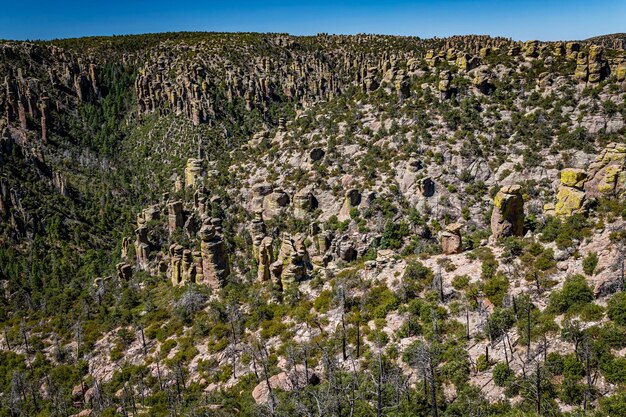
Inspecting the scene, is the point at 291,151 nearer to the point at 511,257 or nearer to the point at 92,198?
the point at 511,257

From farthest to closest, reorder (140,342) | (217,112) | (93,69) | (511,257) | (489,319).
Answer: (93,69) < (217,112) < (140,342) < (511,257) < (489,319)

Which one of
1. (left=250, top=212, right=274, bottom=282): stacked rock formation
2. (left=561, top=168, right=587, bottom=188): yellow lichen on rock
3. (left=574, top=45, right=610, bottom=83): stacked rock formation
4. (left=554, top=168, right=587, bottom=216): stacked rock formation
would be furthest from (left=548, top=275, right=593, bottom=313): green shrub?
(left=574, top=45, right=610, bottom=83): stacked rock formation

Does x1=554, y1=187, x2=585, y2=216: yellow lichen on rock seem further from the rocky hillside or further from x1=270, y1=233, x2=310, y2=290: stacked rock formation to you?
x1=270, y1=233, x2=310, y2=290: stacked rock formation

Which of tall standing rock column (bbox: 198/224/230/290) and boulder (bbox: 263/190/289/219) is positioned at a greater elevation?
boulder (bbox: 263/190/289/219)

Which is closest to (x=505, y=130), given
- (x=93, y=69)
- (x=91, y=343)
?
(x=91, y=343)

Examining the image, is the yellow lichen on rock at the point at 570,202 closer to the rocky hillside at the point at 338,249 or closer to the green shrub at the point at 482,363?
the rocky hillside at the point at 338,249

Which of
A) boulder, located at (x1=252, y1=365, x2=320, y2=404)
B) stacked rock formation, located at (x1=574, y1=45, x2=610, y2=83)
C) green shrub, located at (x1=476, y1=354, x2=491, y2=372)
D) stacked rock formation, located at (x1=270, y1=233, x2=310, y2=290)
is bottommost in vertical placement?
boulder, located at (x1=252, y1=365, x2=320, y2=404)

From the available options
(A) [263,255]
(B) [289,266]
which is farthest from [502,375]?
(A) [263,255]
